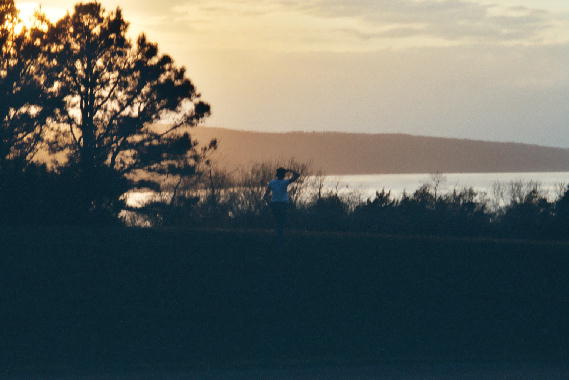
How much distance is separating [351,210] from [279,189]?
127 ft

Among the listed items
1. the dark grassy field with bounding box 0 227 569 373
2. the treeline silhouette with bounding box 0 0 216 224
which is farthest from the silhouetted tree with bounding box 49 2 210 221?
the dark grassy field with bounding box 0 227 569 373

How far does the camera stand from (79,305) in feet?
63.4

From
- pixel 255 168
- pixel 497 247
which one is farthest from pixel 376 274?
pixel 255 168

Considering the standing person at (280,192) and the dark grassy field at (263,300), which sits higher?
the standing person at (280,192)

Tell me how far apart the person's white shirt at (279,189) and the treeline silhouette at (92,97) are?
21818 millimetres

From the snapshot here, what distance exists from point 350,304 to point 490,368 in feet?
14.9

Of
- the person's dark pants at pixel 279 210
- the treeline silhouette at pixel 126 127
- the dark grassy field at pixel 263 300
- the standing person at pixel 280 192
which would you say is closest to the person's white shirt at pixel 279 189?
the standing person at pixel 280 192

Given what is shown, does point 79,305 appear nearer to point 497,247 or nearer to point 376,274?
point 376,274

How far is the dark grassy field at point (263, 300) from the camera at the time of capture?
17.6 metres

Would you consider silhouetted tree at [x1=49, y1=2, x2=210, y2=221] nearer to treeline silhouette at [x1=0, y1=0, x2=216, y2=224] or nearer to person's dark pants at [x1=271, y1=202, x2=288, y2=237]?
treeline silhouette at [x1=0, y1=0, x2=216, y2=224]

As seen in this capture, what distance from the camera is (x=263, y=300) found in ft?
65.6

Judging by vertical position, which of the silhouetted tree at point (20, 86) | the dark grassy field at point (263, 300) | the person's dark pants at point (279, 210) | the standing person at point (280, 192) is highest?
the silhouetted tree at point (20, 86)

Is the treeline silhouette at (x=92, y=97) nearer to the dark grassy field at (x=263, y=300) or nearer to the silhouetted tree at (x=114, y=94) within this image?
the silhouetted tree at (x=114, y=94)

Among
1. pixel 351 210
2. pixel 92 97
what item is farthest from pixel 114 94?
pixel 351 210
